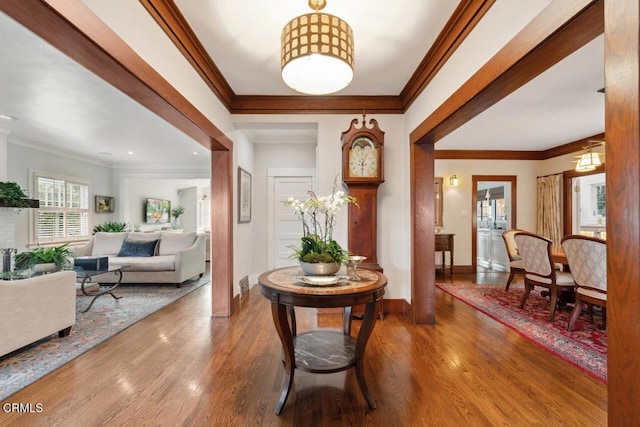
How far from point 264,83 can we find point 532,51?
2.46 m

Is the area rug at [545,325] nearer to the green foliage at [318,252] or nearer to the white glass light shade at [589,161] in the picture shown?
the white glass light shade at [589,161]

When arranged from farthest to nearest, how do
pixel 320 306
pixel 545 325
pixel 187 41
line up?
pixel 545 325 → pixel 187 41 → pixel 320 306

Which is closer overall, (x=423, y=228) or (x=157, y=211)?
(x=423, y=228)

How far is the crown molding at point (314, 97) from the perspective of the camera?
6.71 ft

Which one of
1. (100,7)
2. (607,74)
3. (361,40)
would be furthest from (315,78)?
(607,74)

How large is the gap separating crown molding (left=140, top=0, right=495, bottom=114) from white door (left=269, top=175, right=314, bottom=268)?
1.70 meters

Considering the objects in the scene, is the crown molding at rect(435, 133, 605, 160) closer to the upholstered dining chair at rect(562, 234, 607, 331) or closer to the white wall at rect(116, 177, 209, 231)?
the upholstered dining chair at rect(562, 234, 607, 331)

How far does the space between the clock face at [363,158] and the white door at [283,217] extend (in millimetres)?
1847

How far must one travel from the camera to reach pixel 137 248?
17.7 ft

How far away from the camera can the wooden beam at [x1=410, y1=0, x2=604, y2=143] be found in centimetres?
126

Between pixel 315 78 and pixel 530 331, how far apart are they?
3.14m

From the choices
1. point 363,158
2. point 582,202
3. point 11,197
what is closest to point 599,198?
point 582,202

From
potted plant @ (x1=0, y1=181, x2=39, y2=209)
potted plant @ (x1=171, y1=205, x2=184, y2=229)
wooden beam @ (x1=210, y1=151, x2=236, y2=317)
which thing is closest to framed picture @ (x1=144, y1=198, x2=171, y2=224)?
potted plant @ (x1=171, y1=205, x2=184, y2=229)

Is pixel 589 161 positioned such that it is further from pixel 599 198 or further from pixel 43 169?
pixel 43 169
